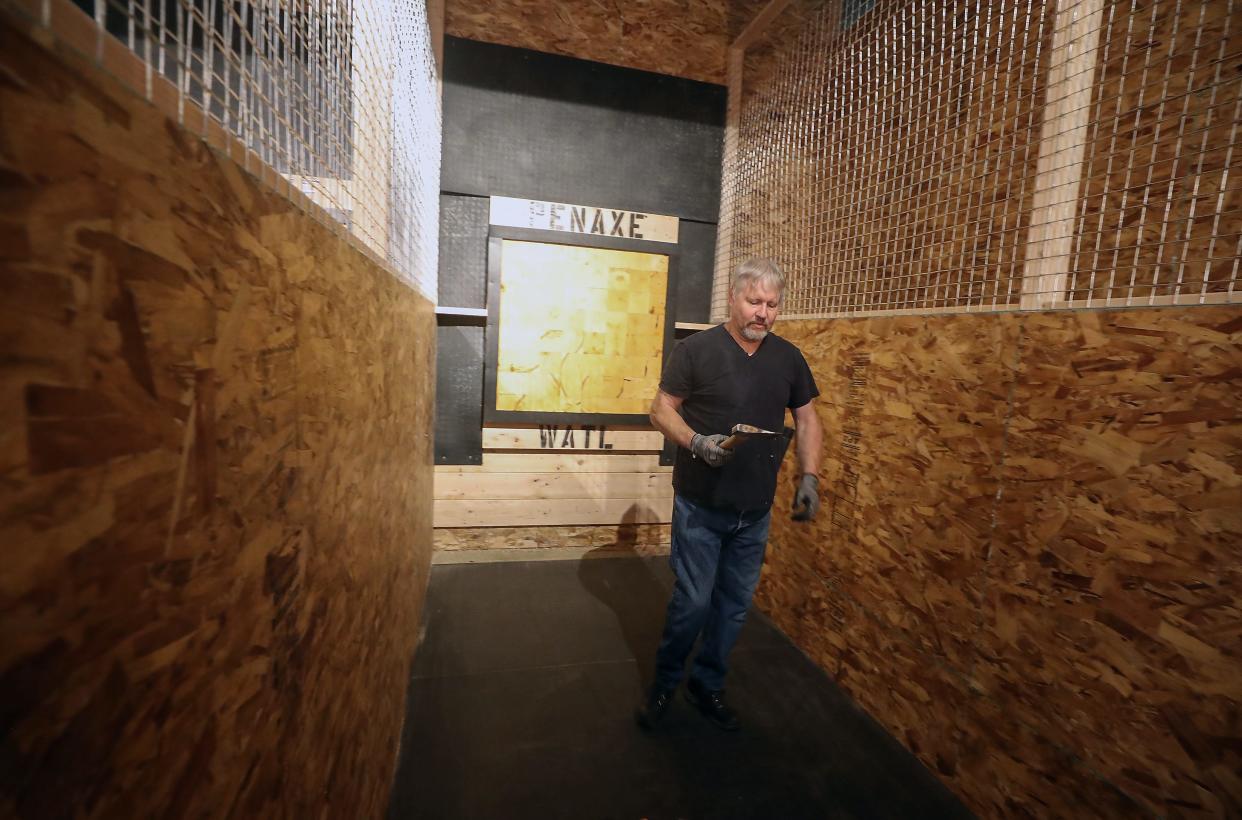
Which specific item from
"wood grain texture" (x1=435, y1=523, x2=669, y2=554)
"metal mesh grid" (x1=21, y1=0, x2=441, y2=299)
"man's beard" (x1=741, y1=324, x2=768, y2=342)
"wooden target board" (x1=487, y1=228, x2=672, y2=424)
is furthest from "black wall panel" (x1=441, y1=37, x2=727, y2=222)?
"wood grain texture" (x1=435, y1=523, x2=669, y2=554)

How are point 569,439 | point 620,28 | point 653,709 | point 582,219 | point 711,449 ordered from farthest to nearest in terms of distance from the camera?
point 569,439, point 582,219, point 620,28, point 653,709, point 711,449

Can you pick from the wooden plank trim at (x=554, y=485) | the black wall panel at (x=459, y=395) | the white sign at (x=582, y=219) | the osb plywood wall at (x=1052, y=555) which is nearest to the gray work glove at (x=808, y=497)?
the osb plywood wall at (x=1052, y=555)

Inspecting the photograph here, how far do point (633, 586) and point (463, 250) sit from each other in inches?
85.4

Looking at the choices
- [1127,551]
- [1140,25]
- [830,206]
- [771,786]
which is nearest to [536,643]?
[771,786]

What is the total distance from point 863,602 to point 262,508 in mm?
2119

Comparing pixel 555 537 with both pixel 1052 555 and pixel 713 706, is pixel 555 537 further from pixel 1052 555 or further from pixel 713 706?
pixel 1052 555

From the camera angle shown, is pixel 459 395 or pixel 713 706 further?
pixel 459 395

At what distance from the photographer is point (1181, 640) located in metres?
1.14

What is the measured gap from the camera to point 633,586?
2953 millimetres

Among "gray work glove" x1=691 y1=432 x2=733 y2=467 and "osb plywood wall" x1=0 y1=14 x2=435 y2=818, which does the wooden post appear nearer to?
"gray work glove" x1=691 y1=432 x2=733 y2=467

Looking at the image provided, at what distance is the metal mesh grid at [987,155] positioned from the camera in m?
1.39

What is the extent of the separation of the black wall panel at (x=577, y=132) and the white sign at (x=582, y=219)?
0.19ft

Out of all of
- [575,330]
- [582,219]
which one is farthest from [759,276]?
[582,219]

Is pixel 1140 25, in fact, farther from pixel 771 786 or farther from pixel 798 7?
pixel 771 786
